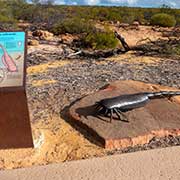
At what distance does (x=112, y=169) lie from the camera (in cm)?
521

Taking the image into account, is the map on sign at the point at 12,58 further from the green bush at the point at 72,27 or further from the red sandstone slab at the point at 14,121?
the green bush at the point at 72,27

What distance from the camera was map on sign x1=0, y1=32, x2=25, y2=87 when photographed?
5.37 m

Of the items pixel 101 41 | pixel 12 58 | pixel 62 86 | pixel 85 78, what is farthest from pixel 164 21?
pixel 12 58

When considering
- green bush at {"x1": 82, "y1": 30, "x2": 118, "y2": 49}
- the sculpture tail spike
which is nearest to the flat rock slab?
the sculpture tail spike

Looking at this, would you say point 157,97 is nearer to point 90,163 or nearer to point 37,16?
point 90,163

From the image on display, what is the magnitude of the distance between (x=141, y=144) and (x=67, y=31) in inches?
521

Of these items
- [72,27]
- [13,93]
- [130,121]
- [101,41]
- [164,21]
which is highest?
[13,93]

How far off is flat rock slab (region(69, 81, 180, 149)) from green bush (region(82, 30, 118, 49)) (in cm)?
655

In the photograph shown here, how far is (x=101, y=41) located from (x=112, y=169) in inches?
370

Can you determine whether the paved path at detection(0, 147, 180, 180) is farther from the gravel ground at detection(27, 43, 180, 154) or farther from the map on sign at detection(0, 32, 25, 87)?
the map on sign at detection(0, 32, 25, 87)

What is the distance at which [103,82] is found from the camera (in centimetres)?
873

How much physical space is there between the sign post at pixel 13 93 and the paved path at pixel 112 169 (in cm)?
65

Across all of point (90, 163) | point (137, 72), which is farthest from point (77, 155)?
point (137, 72)

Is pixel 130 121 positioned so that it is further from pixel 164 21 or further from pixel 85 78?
pixel 164 21
